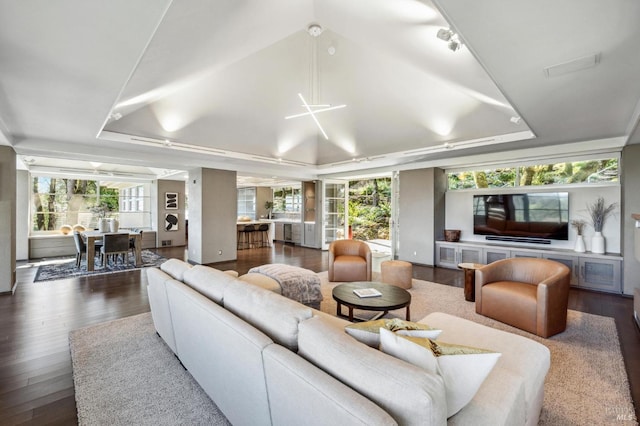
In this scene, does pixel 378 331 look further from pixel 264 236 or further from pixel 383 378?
pixel 264 236

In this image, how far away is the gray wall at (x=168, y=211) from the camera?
923cm

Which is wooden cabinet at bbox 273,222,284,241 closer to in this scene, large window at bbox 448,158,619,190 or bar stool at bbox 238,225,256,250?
bar stool at bbox 238,225,256,250

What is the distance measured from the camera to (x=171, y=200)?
31.1 feet

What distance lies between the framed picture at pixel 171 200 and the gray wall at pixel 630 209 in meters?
10.8

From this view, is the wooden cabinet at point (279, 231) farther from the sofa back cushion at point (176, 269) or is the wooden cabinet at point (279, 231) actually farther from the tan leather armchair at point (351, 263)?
the sofa back cushion at point (176, 269)

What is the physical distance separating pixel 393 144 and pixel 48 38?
5.36m

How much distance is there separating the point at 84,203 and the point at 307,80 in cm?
817

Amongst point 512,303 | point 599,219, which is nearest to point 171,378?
point 512,303

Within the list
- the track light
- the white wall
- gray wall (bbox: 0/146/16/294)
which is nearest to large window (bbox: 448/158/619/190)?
the white wall

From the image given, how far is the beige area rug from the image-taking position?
1.91 meters

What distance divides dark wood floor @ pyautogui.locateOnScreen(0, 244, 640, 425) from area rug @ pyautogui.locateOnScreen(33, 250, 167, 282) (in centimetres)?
27

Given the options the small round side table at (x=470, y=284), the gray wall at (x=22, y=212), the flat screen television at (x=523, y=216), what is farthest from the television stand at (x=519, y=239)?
the gray wall at (x=22, y=212)

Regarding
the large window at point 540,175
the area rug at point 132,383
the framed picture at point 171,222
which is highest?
the large window at point 540,175

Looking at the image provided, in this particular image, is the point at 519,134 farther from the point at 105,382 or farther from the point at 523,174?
the point at 105,382
